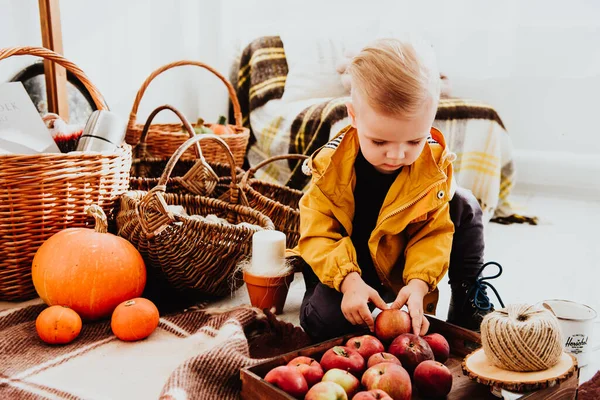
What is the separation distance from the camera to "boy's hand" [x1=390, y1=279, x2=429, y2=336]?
3.49 ft

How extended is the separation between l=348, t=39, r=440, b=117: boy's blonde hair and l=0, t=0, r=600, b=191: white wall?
1750 mm

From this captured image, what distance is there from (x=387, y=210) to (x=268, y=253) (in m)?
Answer: 0.31

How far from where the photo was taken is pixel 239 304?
147cm

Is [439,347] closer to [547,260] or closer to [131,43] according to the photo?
[547,260]

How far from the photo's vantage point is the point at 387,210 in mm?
1202

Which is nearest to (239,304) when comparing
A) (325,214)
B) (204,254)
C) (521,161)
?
(204,254)

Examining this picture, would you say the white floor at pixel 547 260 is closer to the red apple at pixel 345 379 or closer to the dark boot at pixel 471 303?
the dark boot at pixel 471 303

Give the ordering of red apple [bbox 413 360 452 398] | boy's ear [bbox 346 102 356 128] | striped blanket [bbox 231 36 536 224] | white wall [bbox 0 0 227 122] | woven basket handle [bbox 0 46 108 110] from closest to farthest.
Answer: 1. red apple [bbox 413 360 452 398]
2. boy's ear [bbox 346 102 356 128]
3. woven basket handle [bbox 0 46 108 110]
4. white wall [bbox 0 0 227 122]
5. striped blanket [bbox 231 36 536 224]

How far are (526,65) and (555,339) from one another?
2.28 meters

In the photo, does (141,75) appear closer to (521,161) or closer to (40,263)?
(40,263)

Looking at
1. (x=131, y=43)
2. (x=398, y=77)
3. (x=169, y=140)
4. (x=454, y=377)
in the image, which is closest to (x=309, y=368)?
(x=454, y=377)

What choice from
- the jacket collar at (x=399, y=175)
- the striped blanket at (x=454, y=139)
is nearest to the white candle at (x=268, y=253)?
the jacket collar at (x=399, y=175)

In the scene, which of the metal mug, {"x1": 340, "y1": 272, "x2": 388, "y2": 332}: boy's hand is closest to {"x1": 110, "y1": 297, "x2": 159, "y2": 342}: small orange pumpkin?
{"x1": 340, "y1": 272, "x2": 388, "y2": 332}: boy's hand

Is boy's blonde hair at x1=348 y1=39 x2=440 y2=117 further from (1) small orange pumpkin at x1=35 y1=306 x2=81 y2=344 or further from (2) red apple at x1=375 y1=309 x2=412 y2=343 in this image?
(1) small orange pumpkin at x1=35 y1=306 x2=81 y2=344
